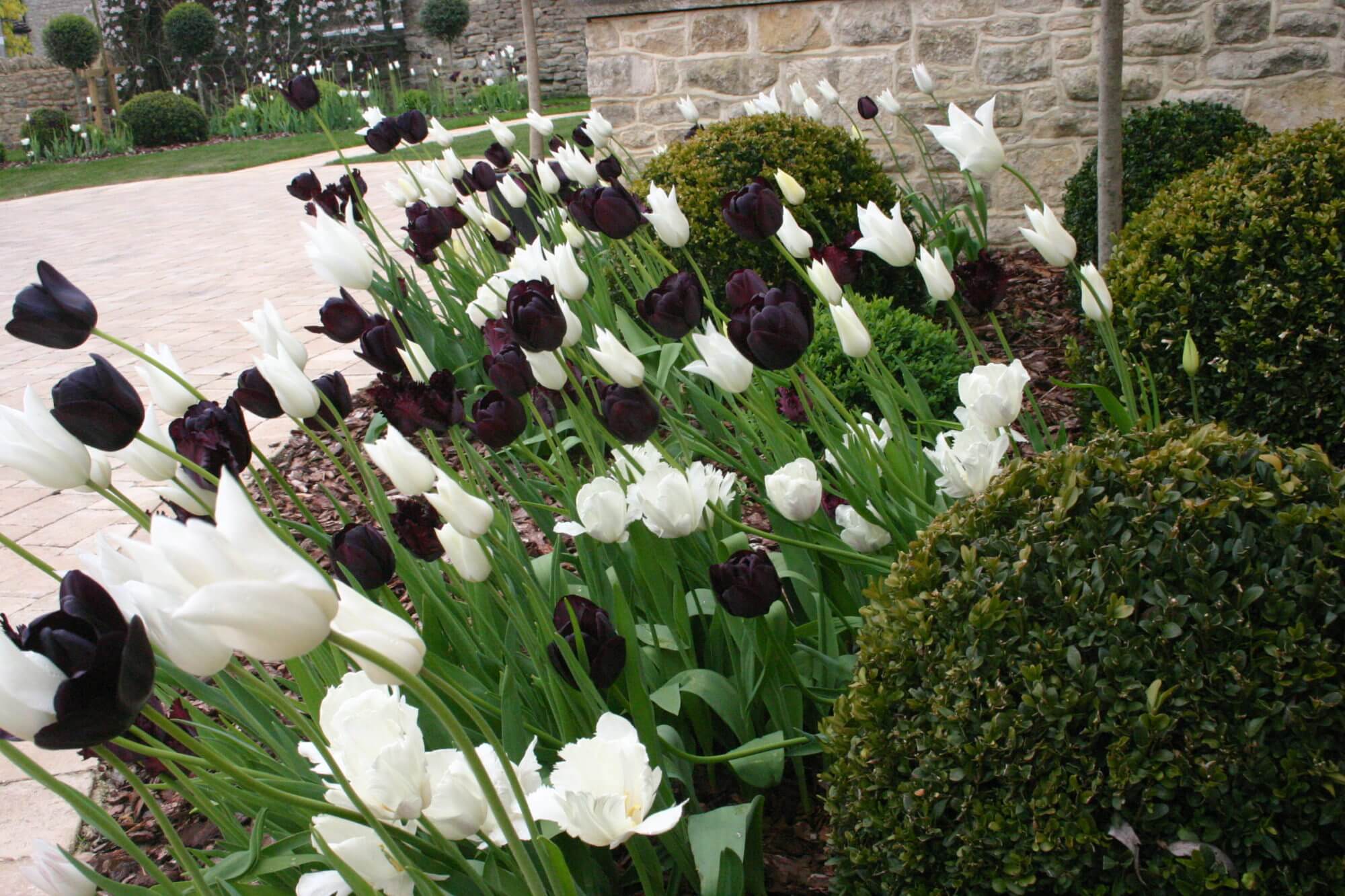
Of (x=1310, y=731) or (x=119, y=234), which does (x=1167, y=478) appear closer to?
(x=1310, y=731)

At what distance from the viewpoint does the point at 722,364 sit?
1.85 metres

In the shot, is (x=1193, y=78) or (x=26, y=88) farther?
(x=26, y=88)

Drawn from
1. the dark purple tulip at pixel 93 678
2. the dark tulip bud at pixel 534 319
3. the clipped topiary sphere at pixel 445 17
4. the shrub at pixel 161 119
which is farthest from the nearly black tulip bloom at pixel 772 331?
the clipped topiary sphere at pixel 445 17

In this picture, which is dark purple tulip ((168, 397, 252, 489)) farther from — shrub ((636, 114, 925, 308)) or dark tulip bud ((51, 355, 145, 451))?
shrub ((636, 114, 925, 308))

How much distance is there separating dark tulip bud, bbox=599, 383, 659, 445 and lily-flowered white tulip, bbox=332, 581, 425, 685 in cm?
77

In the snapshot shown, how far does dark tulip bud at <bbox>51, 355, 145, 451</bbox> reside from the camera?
1379 mm

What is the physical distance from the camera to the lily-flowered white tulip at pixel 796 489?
1749mm

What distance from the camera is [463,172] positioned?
13.6 ft

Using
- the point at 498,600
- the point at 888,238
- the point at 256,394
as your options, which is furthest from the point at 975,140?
the point at 256,394

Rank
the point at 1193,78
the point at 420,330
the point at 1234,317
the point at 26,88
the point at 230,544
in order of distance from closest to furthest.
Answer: the point at 230,544 < the point at 1234,317 < the point at 420,330 < the point at 1193,78 < the point at 26,88

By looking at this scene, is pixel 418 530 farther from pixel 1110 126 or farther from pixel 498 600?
pixel 1110 126

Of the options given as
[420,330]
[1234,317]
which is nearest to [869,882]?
[1234,317]

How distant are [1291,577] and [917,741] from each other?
18.7 inches

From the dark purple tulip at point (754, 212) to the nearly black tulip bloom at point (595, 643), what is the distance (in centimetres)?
105
